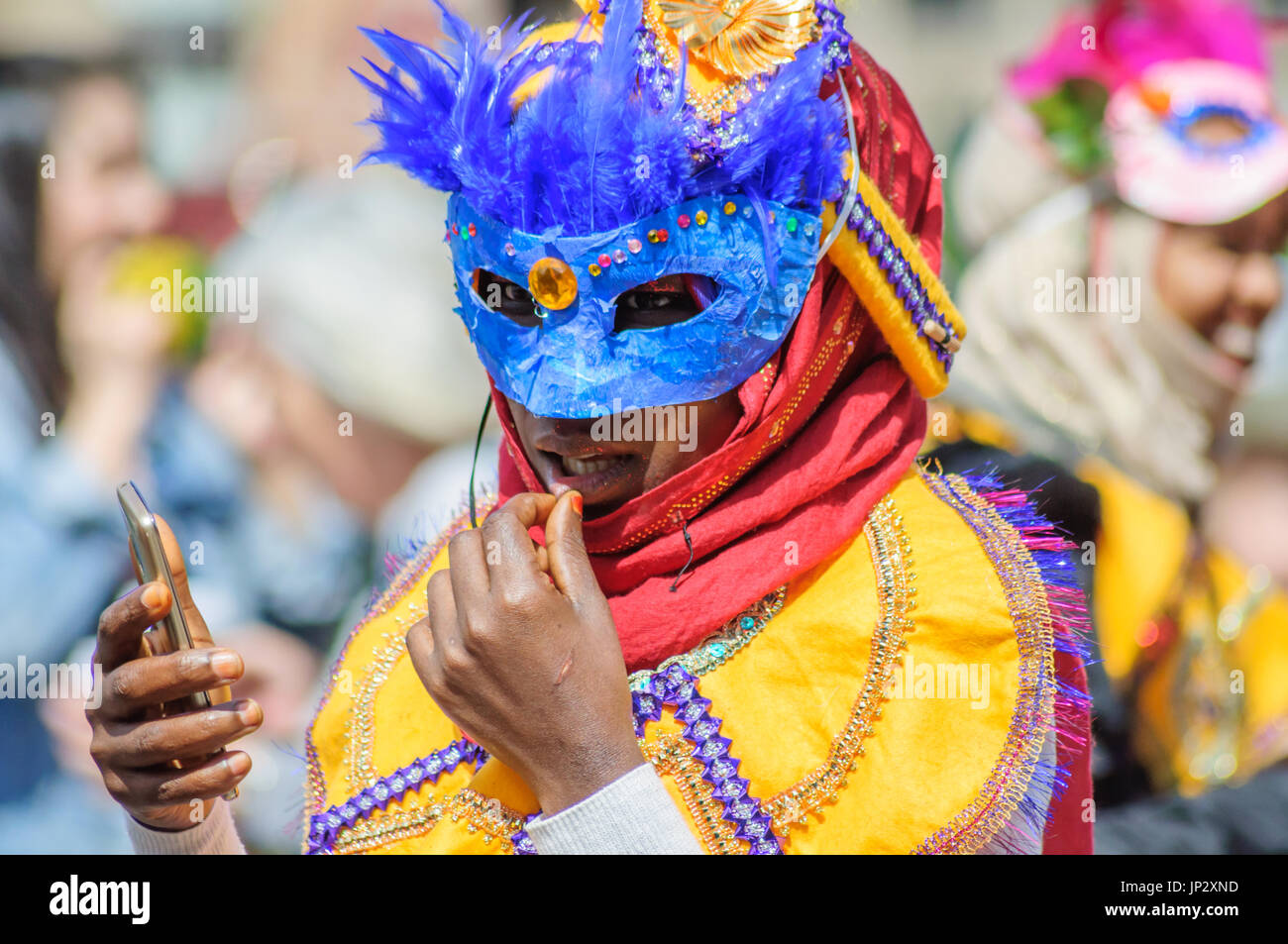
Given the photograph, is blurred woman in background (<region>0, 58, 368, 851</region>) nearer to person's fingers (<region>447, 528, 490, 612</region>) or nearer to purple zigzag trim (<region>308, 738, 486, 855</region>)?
purple zigzag trim (<region>308, 738, 486, 855</region>)

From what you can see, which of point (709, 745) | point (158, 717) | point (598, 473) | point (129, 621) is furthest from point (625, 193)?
point (158, 717)

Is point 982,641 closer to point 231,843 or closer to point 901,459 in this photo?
point 901,459

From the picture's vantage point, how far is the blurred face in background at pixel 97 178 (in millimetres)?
5051

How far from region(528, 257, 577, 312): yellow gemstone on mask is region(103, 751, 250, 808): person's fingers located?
2.65 ft

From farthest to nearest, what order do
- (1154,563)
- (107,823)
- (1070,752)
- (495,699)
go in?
(107,823)
(1154,563)
(1070,752)
(495,699)

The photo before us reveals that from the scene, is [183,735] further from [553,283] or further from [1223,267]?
[1223,267]

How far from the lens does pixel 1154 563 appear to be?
4465 millimetres

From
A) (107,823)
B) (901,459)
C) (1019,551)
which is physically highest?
(901,459)

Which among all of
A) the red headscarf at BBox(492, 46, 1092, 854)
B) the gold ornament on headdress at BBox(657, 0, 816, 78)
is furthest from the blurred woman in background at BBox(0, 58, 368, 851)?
the gold ornament on headdress at BBox(657, 0, 816, 78)

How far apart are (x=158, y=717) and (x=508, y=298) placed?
0.83m

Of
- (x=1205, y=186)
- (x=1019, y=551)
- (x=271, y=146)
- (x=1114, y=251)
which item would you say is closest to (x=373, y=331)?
(x=271, y=146)

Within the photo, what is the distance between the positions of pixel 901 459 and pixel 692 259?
522 mm

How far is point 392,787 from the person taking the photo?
200 cm

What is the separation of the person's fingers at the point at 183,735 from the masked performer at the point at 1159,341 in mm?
3055
